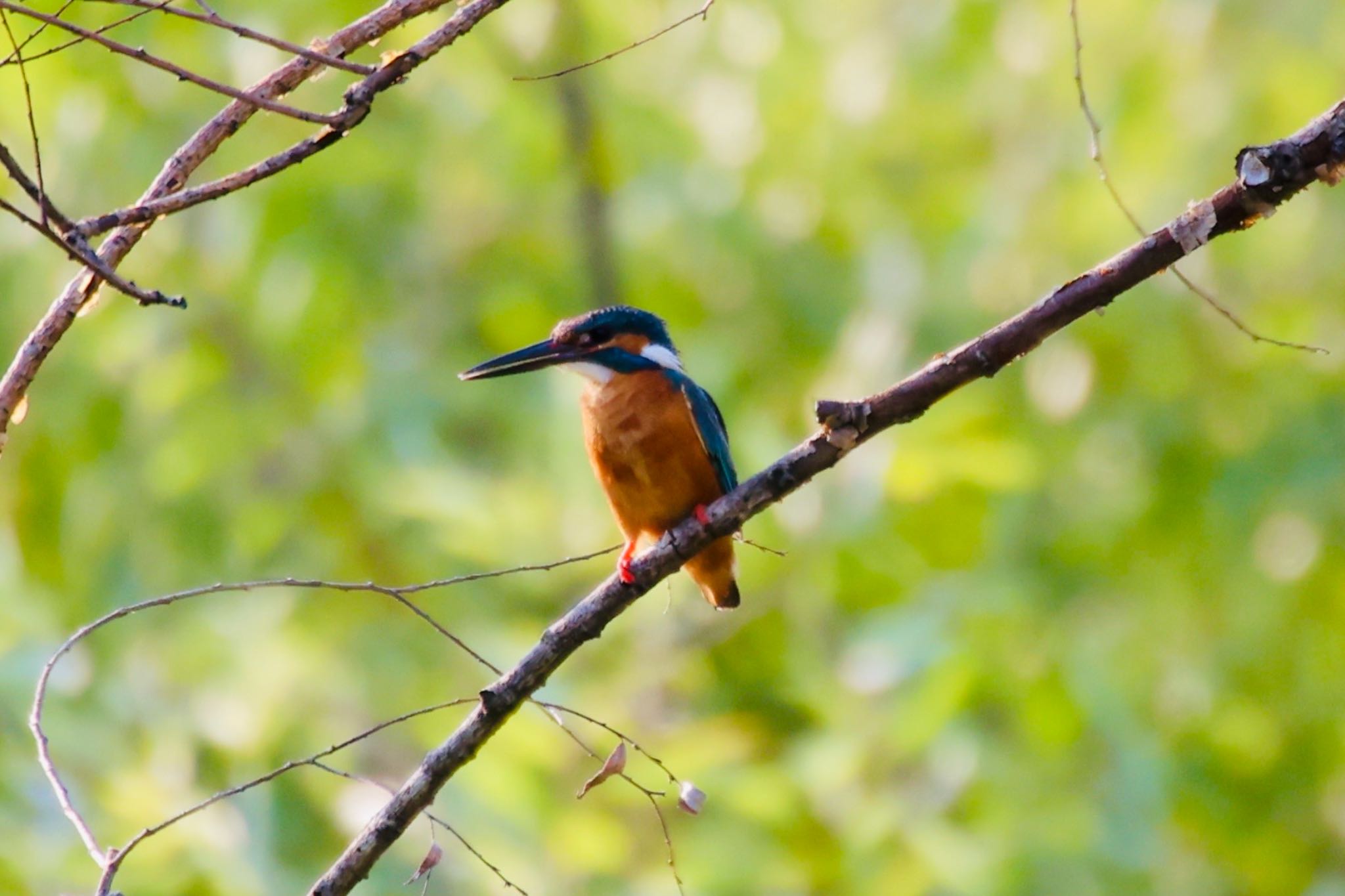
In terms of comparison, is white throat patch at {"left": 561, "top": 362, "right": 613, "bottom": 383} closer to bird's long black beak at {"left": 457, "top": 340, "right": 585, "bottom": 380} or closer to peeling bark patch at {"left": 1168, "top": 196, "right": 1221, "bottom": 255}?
bird's long black beak at {"left": 457, "top": 340, "right": 585, "bottom": 380}

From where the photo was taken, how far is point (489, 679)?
13.7ft

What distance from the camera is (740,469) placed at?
14.7 ft

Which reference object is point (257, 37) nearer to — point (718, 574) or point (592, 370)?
point (592, 370)

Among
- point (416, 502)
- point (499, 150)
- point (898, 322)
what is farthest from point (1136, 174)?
point (416, 502)

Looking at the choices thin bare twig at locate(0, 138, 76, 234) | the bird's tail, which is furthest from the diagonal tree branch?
the bird's tail

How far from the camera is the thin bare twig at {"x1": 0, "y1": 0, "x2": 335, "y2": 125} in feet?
5.41

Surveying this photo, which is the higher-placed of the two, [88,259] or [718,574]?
[718,574]

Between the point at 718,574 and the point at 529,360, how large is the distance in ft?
2.49

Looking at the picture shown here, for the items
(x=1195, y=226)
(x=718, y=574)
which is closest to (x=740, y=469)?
(x=718, y=574)

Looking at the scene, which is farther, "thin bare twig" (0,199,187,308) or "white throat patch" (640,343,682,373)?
"white throat patch" (640,343,682,373)

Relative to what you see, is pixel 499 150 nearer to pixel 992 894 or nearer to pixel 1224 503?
pixel 1224 503

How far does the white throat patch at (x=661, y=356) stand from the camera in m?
3.70

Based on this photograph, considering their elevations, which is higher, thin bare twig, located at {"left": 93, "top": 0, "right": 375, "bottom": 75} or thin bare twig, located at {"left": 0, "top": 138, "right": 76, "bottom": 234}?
Result: thin bare twig, located at {"left": 93, "top": 0, "right": 375, "bottom": 75}

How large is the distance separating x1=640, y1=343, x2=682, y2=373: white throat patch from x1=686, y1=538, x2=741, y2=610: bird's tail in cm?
47
